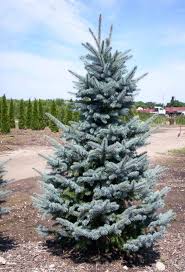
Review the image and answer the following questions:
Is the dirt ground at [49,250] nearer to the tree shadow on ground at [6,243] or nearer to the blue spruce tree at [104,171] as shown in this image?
the tree shadow on ground at [6,243]

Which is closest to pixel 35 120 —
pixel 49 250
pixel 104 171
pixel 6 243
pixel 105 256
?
pixel 6 243

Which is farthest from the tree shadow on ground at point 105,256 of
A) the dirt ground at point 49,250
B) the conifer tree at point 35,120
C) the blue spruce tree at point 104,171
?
the conifer tree at point 35,120

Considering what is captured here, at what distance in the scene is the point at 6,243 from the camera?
6293 mm

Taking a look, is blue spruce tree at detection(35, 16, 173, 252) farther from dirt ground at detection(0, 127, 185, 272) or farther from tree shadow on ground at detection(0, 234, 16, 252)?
tree shadow on ground at detection(0, 234, 16, 252)

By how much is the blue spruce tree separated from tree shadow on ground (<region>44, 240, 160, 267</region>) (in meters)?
0.15

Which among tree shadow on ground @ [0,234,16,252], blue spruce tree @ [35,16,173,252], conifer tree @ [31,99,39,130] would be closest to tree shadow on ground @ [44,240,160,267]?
blue spruce tree @ [35,16,173,252]

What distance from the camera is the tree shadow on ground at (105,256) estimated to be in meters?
5.63

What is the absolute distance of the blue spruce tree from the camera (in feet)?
17.3

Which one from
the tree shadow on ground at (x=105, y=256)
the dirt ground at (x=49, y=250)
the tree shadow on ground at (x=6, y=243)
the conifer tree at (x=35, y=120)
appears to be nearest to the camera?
the dirt ground at (x=49, y=250)

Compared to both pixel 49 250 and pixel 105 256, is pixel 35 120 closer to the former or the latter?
pixel 49 250

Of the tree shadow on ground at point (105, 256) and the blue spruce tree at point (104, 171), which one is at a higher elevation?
the blue spruce tree at point (104, 171)

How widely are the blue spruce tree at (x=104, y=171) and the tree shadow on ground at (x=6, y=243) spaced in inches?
33.4

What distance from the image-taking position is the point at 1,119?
30.6 meters

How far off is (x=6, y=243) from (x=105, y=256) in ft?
4.91
